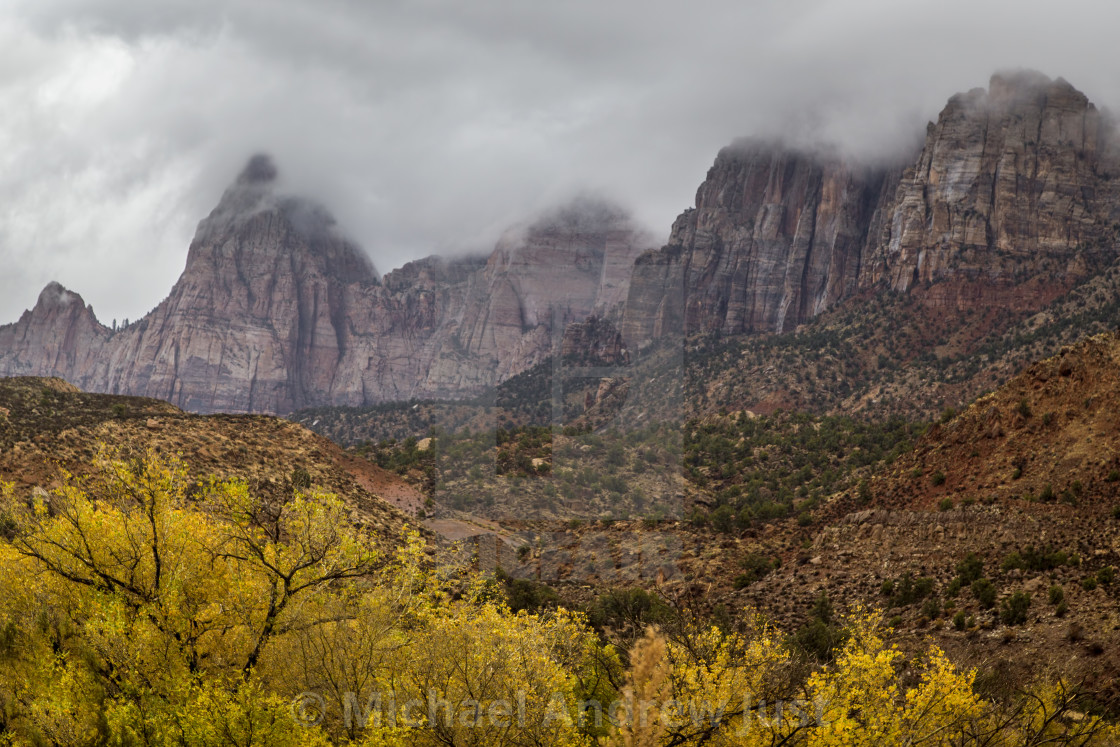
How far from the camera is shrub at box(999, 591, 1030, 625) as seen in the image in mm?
29719

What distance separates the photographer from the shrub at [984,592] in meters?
31.7

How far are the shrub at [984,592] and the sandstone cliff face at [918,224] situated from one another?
81.5 meters

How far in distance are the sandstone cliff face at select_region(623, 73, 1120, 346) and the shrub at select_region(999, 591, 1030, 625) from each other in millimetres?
83323

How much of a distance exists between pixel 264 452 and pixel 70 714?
34.3m

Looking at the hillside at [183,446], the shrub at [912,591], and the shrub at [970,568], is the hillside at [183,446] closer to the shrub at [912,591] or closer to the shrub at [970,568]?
the shrub at [912,591]

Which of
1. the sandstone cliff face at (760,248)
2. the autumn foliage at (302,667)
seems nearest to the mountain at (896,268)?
the sandstone cliff face at (760,248)

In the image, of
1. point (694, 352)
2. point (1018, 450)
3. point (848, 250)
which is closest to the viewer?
point (1018, 450)

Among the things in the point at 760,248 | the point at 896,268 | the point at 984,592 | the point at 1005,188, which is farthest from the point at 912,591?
the point at 760,248

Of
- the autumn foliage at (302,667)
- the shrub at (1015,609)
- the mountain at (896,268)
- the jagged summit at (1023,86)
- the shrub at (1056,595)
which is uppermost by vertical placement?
the jagged summit at (1023,86)

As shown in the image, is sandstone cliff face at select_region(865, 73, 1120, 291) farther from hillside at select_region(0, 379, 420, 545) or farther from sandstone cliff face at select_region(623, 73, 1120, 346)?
hillside at select_region(0, 379, 420, 545)

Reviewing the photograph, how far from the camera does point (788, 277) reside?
155250mm

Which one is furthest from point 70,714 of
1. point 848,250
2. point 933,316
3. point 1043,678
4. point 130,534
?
point 848,250

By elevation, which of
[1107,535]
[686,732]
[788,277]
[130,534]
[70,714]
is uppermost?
[788,277]

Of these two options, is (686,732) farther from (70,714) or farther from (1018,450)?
(1018,450)
